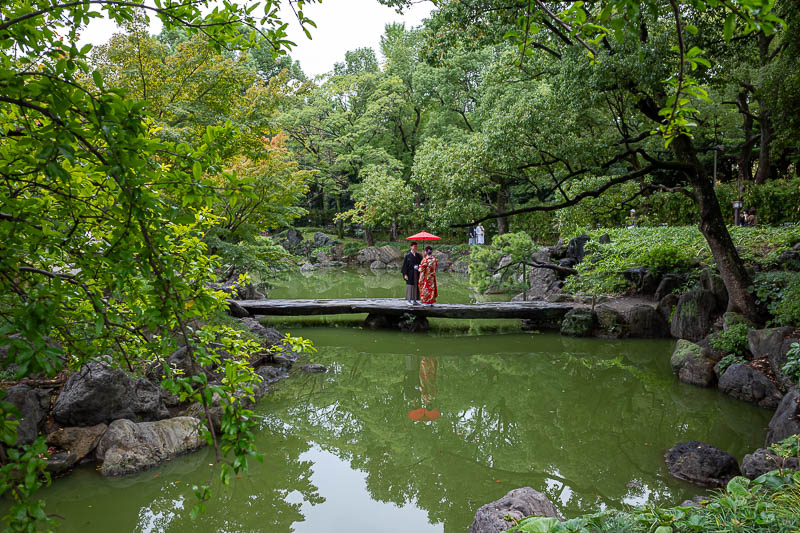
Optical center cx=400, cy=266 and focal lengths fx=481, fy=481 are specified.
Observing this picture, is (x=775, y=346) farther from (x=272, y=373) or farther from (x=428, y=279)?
(x=272, y=373)

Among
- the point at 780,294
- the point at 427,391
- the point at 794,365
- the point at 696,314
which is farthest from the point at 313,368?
the point at 780,294

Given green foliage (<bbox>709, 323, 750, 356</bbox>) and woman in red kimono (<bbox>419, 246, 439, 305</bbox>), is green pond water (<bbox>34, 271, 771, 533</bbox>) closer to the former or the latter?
green foliage (<bbox>709, 323, 750, 356</bbox>)

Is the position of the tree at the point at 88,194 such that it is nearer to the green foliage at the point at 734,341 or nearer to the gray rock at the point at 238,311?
the green foliage at the point at 734,341

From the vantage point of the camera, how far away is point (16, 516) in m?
1.15

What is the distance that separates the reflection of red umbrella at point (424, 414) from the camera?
548cm

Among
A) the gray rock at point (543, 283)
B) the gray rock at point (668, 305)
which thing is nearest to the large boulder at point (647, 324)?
the gray rock at point (668, 305)

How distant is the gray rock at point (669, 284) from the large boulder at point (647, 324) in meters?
0.71

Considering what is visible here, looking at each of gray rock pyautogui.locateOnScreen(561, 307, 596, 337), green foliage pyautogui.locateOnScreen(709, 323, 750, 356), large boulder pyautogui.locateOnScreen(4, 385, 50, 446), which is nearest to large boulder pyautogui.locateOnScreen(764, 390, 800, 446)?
green foliage pyautogui.locateOnScreen(709, 323, 750, 356)

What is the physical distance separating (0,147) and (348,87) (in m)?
25.3

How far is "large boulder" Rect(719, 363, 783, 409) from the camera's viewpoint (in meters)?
5.34

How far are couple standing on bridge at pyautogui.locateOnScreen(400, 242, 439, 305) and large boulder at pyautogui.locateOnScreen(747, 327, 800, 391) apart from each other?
213 inches

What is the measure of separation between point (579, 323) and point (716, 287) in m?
2.31

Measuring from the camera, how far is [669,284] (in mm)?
9273

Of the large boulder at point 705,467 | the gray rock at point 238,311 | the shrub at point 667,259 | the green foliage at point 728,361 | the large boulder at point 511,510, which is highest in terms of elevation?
the shrub at point 667,259
